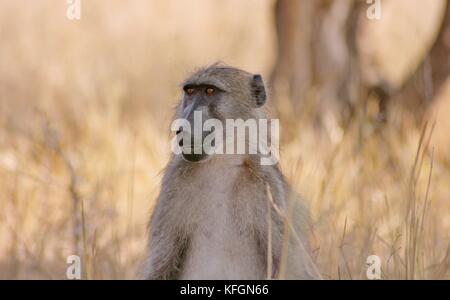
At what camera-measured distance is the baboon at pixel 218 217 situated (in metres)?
4.23

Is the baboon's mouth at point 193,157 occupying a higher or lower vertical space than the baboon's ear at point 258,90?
lower

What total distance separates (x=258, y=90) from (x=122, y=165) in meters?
2.75

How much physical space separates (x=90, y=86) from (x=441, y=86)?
3722 mm

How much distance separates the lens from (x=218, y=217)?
4.34 meters

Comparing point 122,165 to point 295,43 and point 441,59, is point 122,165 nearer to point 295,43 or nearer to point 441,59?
point 295,43

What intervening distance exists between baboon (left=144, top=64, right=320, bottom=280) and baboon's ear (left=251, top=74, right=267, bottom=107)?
0.63 ft
